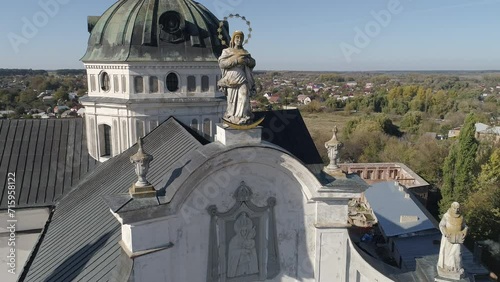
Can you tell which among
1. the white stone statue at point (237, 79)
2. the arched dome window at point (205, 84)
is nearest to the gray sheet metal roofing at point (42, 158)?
the arched dome window at point (205, 84)

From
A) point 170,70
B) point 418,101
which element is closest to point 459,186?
point 170,70

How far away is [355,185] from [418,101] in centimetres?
10048

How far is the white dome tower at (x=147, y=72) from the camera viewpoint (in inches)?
686

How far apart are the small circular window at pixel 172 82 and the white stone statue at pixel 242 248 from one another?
9.66 m

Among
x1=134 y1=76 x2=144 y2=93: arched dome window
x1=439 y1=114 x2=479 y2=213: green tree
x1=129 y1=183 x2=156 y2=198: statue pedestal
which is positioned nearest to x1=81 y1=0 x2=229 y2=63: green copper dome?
x1=134 y1=76 x2=144 y2=93: arched dome window

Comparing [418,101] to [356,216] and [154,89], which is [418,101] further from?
[154,89]

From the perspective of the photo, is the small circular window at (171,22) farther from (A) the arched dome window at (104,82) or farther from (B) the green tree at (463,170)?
(B) the green tree at (463,170)

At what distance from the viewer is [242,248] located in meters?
9.76

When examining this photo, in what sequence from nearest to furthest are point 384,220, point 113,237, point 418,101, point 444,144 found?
point 113,237 → point 384,220 → point 444,144 → point 418,101

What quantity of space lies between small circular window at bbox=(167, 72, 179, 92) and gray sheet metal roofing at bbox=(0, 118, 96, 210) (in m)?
4.81

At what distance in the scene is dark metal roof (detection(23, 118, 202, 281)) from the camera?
34.2 feet

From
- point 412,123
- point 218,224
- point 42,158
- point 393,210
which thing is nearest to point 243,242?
point 218,224

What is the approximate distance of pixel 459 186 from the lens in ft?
116

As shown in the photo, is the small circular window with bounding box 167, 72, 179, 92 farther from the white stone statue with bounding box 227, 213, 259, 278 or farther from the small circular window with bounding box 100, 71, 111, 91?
the white stone statue with bounding box 227, 213, 259, 278
